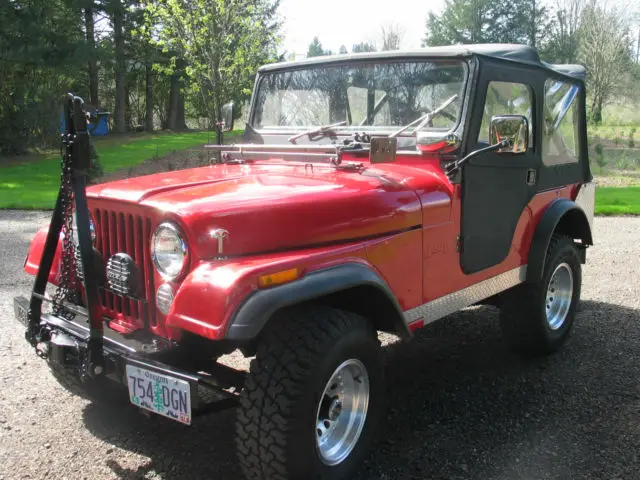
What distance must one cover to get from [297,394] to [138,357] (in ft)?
2.25

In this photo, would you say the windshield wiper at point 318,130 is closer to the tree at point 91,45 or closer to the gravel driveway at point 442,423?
the gravel driveway at point 442,423

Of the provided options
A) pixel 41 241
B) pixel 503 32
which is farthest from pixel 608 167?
pixel 503 32

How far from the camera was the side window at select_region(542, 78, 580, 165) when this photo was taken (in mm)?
4223

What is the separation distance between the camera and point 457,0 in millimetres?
38781

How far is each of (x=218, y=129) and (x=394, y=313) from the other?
2.42 m

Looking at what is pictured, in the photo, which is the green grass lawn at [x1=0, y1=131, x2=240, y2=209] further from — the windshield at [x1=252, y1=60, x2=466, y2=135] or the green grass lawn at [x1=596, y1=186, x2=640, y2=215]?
the green grass lawn at [x1=596, y1=186, x2=640, y2=215]

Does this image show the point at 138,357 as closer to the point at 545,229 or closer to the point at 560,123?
the point at 545,229

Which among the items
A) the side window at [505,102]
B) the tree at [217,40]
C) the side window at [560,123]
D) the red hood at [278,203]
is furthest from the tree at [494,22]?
the red hood at [278,203]

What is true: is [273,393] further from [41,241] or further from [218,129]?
[218,129]

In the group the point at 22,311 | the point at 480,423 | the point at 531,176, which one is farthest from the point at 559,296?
the point at 22,311

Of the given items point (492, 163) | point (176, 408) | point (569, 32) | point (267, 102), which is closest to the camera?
point (176, 408)

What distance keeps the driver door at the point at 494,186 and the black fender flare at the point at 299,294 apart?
91 centimetres

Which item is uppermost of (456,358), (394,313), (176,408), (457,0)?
(457,0)

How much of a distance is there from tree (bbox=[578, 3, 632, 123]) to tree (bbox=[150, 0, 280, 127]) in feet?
79.9
